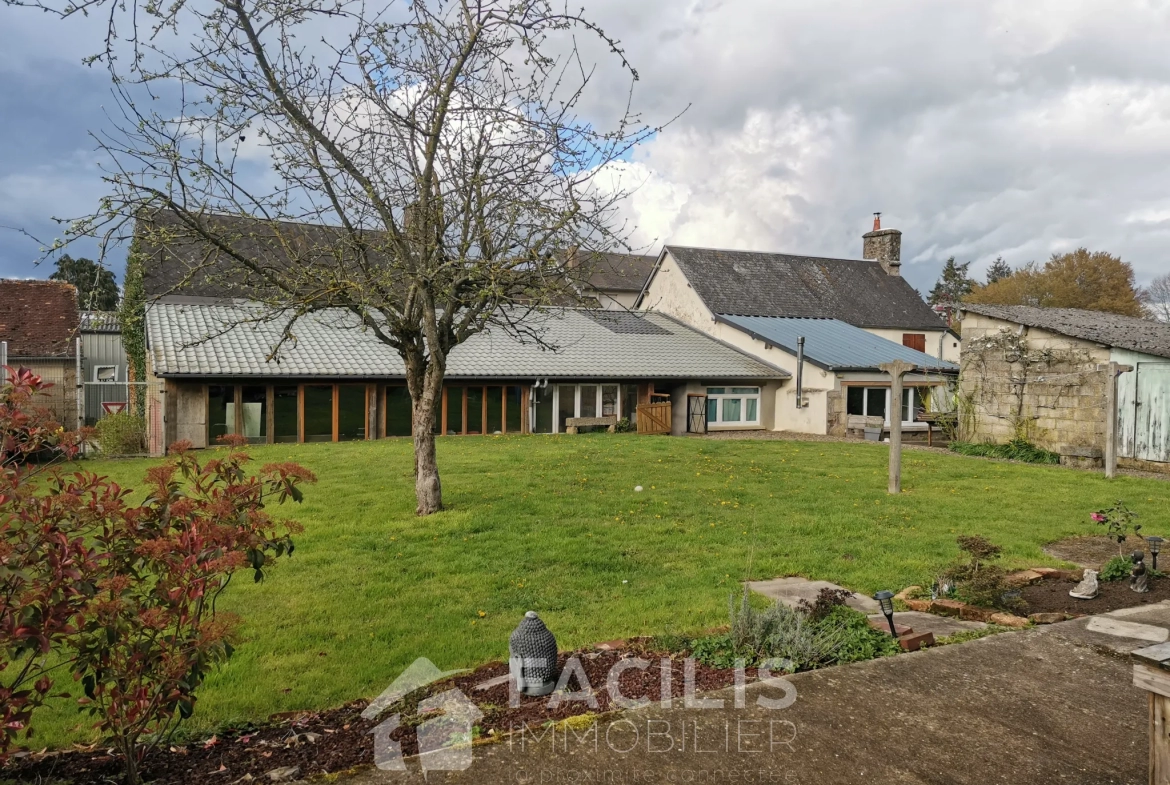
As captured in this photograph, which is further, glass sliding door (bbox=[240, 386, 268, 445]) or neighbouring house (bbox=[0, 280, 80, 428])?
neighbouring house (bbox=[0, 280, 80, 428])

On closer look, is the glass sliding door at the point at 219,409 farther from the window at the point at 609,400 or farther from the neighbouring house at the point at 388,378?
the window at the point at 609,400

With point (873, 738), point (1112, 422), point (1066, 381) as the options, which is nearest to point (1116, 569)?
point (873, 738)

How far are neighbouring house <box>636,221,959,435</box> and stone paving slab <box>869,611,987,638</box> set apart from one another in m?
16.7

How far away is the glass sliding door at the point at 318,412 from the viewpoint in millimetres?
20734

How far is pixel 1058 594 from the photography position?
21.4 feet

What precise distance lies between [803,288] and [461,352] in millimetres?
17584

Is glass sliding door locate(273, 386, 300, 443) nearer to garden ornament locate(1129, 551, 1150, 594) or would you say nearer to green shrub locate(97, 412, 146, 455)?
green shrub locate(97, 412, 146, 455)

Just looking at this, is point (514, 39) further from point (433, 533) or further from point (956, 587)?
point (956, 587)

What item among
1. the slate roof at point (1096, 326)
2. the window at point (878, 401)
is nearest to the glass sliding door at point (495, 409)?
the window at point (878, 401)

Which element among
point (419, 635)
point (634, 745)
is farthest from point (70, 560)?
point (419, 635)

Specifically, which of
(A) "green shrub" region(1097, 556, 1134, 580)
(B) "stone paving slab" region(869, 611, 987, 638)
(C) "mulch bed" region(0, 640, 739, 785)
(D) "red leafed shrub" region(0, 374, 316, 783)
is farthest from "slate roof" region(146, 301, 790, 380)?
(D) "red leafed shrub" region(0, 374, 316, 783)

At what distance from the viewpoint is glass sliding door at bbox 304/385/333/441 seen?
20734mm

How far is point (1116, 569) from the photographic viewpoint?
7.05 metres

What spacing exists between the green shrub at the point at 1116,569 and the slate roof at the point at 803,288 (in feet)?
75.8
